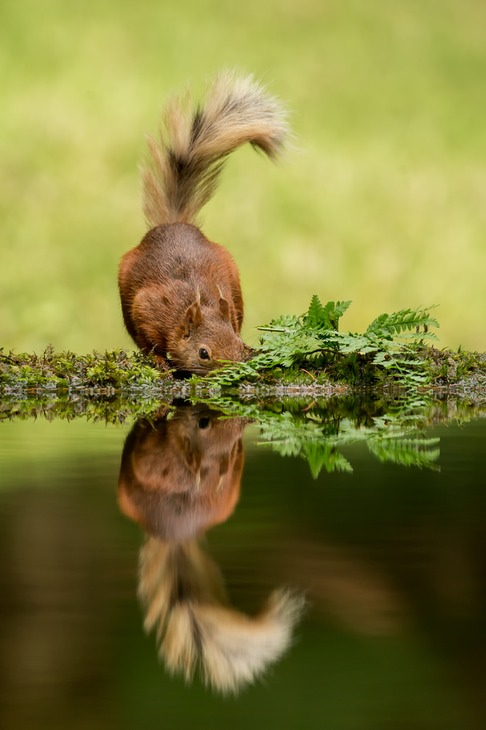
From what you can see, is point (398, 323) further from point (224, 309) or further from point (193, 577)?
point (193, 577)

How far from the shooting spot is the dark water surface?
0.85m

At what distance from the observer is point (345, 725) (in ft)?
2.59

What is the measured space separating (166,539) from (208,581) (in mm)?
250

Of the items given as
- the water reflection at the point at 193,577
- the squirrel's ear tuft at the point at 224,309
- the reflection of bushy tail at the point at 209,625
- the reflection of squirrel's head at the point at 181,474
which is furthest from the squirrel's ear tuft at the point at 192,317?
the reflection of bushy tail at the point at 209,625

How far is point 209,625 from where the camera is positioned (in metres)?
1.09

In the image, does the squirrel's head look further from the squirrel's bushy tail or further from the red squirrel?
the squirrel's bushy tail

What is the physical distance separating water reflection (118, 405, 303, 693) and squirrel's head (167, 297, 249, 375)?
7.26ft

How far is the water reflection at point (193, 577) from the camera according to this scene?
3.26ft

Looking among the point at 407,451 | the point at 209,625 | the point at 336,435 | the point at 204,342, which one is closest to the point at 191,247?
the point at 204,342

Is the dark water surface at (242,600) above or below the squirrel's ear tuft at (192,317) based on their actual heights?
below

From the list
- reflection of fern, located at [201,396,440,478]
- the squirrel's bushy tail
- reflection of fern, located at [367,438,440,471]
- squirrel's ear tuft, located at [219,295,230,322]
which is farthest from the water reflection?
the squirrel's bushy tail

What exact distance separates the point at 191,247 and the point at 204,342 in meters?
0.78

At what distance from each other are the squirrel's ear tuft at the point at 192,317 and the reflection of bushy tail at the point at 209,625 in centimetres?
346

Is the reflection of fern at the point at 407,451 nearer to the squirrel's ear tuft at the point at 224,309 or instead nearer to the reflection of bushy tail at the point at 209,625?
the reflection of bushy tail at the point at 209,625
